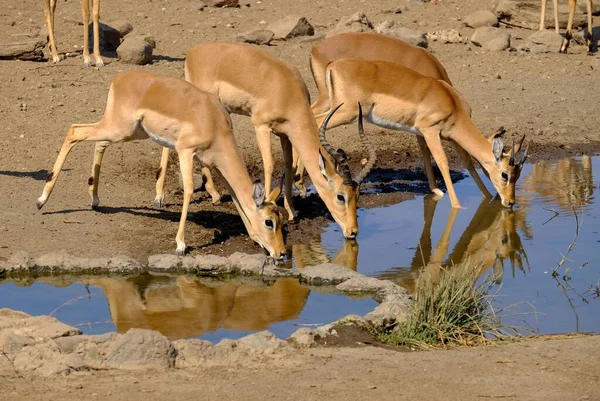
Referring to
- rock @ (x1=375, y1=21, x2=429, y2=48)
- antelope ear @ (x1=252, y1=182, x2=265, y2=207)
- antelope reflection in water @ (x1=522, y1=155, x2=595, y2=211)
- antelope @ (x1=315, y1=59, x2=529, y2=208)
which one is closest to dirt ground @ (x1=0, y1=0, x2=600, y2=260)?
rock @ (x1=375, y1=21, x2=429, y2=48)

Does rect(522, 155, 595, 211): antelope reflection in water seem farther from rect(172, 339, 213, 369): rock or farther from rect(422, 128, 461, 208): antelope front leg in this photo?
rect(172, 339, 213, 369): rock

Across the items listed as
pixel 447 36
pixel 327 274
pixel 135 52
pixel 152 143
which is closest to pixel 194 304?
pixel 327 274

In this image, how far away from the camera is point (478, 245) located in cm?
975

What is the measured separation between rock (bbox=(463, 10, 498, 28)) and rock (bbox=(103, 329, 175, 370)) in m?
14.5

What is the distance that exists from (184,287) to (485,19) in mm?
13009

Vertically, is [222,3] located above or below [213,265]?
below

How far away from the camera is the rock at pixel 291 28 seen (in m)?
17.1

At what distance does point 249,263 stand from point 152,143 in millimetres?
4339

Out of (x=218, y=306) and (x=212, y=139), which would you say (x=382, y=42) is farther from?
(x=218, y=306)

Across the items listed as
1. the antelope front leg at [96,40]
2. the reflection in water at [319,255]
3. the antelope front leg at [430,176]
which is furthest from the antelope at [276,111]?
the antelope front leg at [96,40]

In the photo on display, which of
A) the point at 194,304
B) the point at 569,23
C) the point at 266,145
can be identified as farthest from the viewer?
the point at 569,23

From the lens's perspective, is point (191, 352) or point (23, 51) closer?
point (191, 352)

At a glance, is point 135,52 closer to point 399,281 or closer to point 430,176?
point 430,176

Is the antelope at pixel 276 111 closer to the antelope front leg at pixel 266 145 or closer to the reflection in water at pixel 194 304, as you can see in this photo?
the antelope front leg at pixel 266 145
